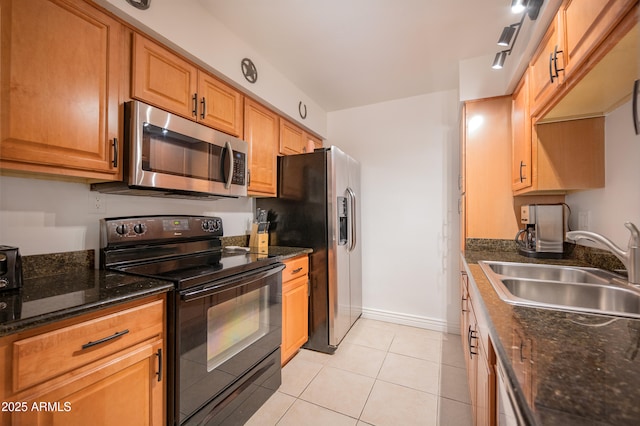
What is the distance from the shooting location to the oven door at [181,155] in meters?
1.38

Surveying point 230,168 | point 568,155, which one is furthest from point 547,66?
point 230,168

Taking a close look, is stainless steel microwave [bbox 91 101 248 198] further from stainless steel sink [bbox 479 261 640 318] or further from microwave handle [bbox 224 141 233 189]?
stainless steel sink [bbox 479 261 640 318]

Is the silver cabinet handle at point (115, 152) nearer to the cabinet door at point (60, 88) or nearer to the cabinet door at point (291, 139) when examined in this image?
the cabinet door at point (60, 88)

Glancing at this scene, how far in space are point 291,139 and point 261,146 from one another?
20.6 inches

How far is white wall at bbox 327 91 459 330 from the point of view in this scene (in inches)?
113

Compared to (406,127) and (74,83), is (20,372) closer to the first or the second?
(74,83)

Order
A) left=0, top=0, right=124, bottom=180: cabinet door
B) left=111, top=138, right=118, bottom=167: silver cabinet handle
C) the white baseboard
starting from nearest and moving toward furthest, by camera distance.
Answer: left=0, top=0, right=124, bottom=180: cabinet door → left=111, top=138, right=118, bottom=167: silver cabinet handle → the white baseboard

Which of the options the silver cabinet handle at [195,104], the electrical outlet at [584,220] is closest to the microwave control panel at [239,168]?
the silver cabinet handle at [195,104]

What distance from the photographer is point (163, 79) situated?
61.5 inches

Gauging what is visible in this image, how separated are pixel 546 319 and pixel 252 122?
2178 mm

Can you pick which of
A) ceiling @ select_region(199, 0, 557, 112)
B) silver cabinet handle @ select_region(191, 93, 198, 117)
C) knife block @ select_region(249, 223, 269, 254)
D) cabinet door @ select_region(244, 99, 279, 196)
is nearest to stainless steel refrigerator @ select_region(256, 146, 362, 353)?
cabinet door @ select_region(244, 99, 279, 196)

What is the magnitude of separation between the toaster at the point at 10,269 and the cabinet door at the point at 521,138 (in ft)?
8.79

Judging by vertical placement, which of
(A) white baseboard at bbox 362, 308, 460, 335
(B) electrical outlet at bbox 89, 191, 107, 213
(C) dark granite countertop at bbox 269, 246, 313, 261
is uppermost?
(B) electrical outlet at bbox 89, 191, 107, 213

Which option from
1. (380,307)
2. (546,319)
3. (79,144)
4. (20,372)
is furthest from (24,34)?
(380,307)
